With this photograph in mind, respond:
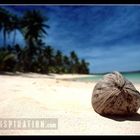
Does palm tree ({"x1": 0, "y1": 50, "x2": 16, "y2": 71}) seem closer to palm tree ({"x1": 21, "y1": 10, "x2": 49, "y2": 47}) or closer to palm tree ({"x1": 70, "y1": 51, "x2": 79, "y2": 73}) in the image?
palm tree ({"x1": 21, "y1": 10, "x2": 49, "y2": 47})

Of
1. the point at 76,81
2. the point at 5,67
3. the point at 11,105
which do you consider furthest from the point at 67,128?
the point at 76,81

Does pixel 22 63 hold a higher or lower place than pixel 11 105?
higher

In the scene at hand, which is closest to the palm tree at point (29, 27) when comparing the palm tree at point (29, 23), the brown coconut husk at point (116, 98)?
the palm tree at point (29, 23)

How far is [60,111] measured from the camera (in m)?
3.50

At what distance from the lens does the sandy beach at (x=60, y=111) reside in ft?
10.3

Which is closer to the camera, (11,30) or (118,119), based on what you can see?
(118,119)

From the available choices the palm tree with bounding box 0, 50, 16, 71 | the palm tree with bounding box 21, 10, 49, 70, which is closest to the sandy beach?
the palm tree with bounding box 0, 50, 16, 71

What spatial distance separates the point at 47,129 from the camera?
3.17 meters

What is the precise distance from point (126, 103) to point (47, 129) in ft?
2.89

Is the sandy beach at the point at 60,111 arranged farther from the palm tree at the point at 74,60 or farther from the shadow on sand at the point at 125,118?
the palm tree at the point at 74,60

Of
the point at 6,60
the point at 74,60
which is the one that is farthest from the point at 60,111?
the point at 74,60

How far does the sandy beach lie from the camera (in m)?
3.14

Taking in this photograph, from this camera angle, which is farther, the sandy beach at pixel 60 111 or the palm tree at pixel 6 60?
the palm tree at pixel 6 60

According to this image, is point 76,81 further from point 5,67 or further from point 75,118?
point 75,118
